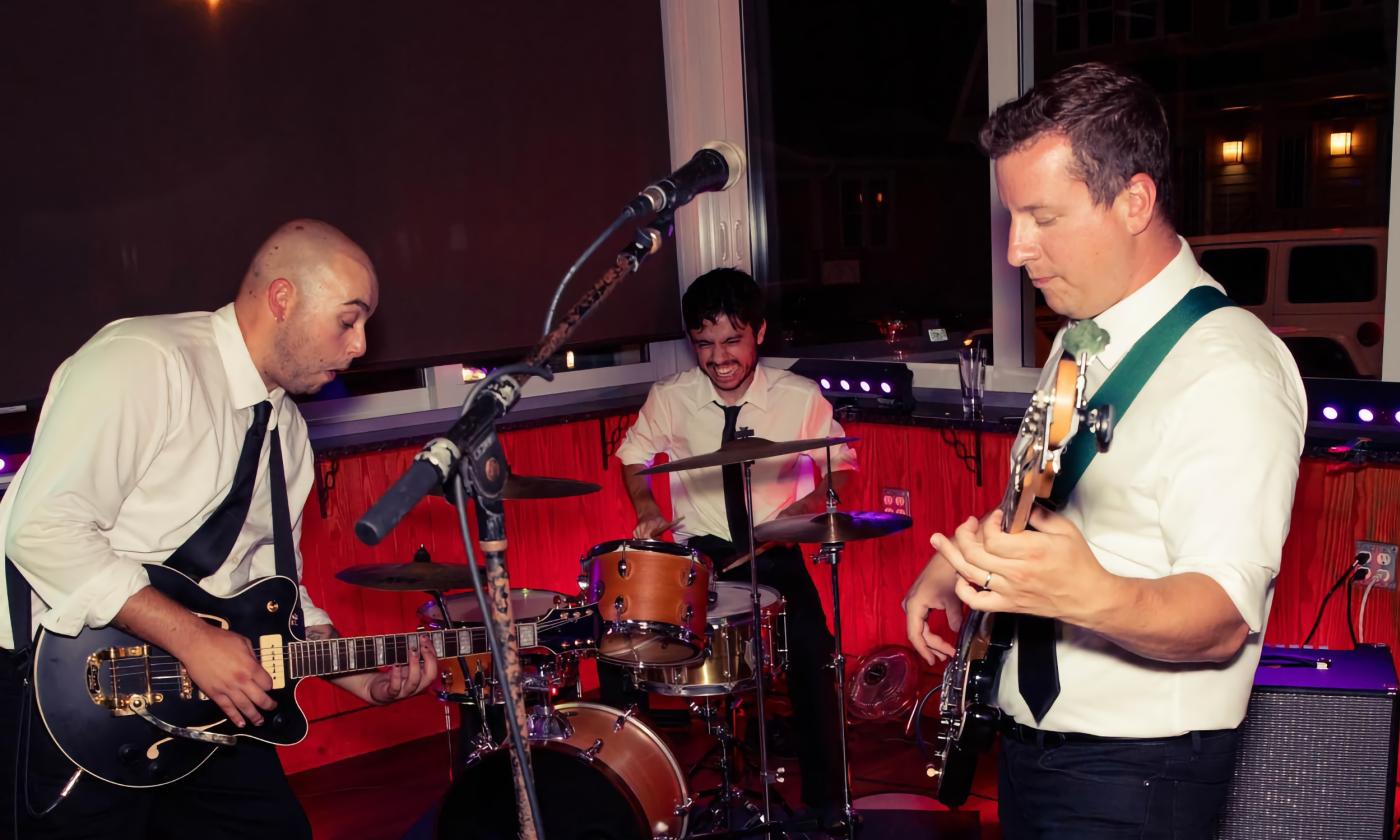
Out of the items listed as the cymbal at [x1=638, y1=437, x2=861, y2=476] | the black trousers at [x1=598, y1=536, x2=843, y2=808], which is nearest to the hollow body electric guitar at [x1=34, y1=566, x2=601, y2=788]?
the cymbal at [x1=638, y1=437, x2=861, y2=476]

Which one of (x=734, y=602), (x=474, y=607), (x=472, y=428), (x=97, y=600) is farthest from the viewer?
(x=734, y=602)

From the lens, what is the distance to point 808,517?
345cm

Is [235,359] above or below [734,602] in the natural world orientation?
above

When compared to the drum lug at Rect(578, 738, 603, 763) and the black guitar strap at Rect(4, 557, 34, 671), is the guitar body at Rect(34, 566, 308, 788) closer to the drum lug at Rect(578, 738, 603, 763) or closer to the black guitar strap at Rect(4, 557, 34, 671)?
the black guitar strap at Rect(4, 557, 34, 671)

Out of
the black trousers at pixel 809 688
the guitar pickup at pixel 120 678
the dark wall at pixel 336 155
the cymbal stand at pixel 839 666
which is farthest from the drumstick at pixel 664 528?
the guitar pickup at pixel 120 678

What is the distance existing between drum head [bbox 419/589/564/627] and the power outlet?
7.24 ft

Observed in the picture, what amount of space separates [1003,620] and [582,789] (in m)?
1.50

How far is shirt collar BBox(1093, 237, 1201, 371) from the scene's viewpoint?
1709mm

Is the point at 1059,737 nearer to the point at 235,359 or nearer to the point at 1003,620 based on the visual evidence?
the point at 1003,620

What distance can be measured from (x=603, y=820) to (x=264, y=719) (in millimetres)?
997

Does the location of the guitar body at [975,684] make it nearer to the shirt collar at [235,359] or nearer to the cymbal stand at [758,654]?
the cymbal stand at [758,654]

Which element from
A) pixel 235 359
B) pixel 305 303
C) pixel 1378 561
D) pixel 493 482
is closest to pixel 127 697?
pixel 235 359

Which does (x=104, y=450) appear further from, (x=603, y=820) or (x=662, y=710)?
(x=662, y=710)

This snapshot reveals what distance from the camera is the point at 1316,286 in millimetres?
3578
